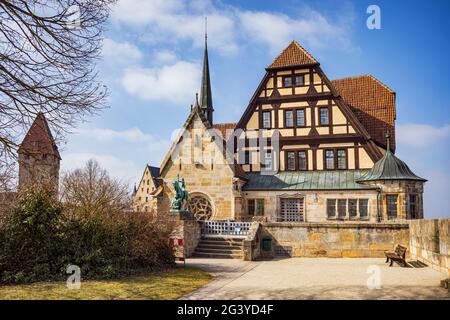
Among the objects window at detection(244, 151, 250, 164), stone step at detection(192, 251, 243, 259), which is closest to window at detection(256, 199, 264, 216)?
window at detection(244, 151, 250, 164)

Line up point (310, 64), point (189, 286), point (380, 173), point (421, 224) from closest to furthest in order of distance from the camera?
1. point (189, 286)
2. point (421, 224)
3. point (380, 173)
4. point (310, 64)

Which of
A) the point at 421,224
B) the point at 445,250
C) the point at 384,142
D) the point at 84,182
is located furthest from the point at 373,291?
the point at 384,142

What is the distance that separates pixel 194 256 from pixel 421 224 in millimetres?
9472

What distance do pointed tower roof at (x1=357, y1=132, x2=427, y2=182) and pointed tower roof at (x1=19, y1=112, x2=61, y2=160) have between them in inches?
771

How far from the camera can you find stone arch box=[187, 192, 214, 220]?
25.7 metres

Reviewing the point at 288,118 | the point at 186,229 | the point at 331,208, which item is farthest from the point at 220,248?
the point at 288,118

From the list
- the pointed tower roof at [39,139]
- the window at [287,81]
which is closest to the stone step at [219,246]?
the pointed tower roof at [39,139]

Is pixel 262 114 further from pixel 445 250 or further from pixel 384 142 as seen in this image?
pixel 445 250

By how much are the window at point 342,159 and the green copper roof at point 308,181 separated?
44cm

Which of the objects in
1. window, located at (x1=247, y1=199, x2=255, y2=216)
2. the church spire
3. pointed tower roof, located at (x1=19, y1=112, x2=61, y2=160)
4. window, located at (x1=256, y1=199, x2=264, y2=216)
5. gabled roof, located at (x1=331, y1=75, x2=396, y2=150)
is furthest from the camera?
the church spire

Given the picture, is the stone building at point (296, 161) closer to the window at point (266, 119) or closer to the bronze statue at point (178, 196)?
the window at point (266, 119)

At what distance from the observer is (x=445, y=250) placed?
41.1 ft

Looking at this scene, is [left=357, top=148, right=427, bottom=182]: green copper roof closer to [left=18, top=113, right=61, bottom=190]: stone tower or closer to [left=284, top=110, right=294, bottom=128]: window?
[left=284, top=110, right=294, bottom=128]: window

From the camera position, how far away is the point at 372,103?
3045 centimetres
